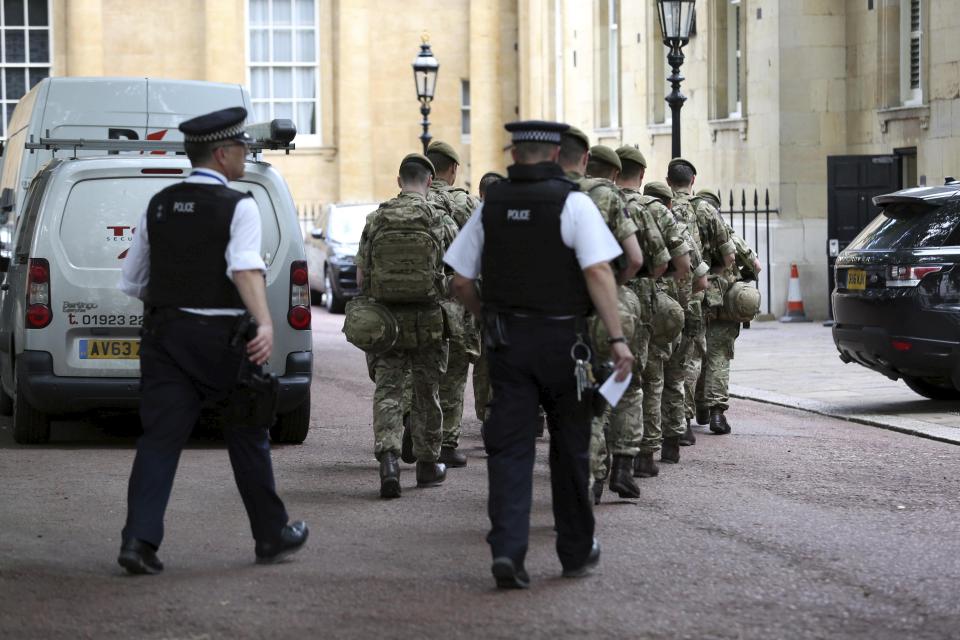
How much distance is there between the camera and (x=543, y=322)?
6984 mm

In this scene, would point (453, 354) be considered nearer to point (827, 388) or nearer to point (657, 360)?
point (657, 360)

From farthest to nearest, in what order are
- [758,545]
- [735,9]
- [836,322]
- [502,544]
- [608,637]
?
[735,9], [836,322], [758,545], [502,544], [608,637]

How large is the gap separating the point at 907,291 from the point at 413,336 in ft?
15.4

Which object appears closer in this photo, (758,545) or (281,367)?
(758,545)

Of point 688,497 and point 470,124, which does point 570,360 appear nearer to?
point 688,497

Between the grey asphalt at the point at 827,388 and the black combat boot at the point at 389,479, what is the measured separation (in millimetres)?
4057

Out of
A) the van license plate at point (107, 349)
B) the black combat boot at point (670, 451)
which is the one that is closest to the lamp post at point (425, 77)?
the van license plate at point (107, 349)

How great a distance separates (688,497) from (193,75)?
114ft

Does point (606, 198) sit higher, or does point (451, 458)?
point (606, 198)

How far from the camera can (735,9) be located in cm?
2633

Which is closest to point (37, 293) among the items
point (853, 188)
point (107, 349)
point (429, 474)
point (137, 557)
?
point (107, 349)

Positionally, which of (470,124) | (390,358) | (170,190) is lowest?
(390,358)

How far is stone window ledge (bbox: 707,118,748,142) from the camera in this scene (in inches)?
1002

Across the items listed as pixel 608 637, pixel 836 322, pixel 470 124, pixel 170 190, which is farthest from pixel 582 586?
pixel 470 124
